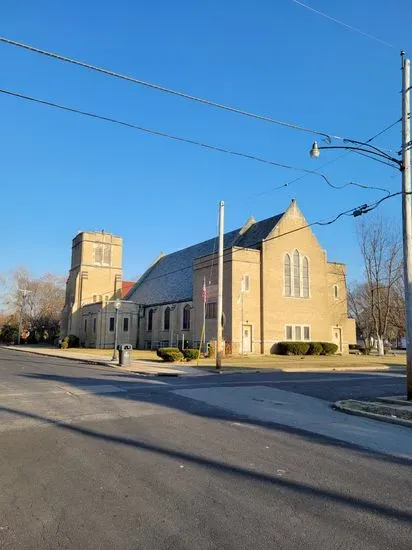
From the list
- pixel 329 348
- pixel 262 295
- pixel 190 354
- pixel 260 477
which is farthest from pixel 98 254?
pixel 260 477

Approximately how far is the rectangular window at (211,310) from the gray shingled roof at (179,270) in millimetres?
4808

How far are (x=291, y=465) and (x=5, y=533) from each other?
13.0ft

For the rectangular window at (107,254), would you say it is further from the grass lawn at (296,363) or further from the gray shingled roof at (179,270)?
the grass lawn at (296,363)

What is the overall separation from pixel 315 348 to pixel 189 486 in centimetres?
4073

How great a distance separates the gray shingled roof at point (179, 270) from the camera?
49222mm

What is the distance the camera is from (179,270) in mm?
59906

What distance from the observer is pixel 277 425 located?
33.4 feet

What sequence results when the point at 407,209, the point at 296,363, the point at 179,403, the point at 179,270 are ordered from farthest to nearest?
the point at 179,270 < the point at 296,363 < the point at 407,209 < the point at 179,403

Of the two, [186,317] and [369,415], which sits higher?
[186,317]

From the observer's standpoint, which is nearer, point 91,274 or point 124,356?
point 124,356

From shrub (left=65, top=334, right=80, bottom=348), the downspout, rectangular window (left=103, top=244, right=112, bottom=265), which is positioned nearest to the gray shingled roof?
the downspout

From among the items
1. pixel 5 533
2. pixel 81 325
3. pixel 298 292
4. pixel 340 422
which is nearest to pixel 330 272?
pixel 298 292

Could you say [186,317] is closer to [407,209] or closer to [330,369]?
[330,369]

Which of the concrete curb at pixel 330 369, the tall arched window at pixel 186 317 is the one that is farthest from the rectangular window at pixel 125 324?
the concrete curb at pixel 330 369
